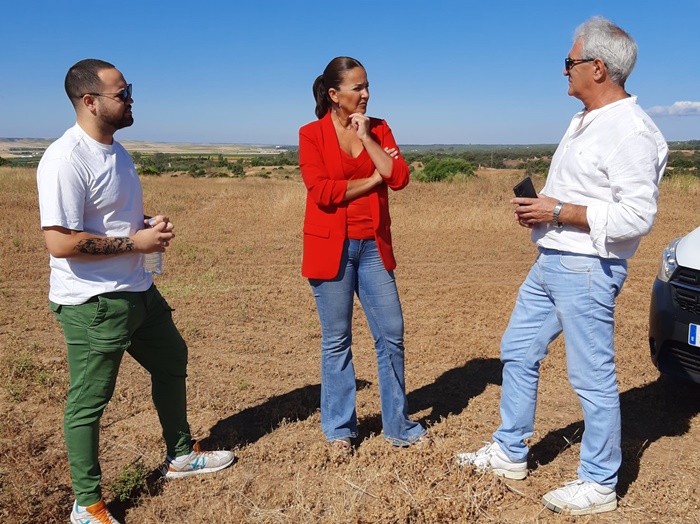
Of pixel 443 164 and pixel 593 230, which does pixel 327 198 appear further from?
pixel 443 164

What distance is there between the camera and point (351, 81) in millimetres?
3188

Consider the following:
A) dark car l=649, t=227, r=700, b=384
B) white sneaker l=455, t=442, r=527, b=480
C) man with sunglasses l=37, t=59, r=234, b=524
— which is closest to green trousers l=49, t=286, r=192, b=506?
man with sunglasses l=37, t=59, r=234, b=524

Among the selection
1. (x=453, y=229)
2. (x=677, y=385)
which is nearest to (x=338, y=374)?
(x=677, y=385)

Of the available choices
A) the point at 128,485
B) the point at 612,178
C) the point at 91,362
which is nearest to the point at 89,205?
the point at 91,362

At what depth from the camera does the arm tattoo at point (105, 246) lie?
103 inches

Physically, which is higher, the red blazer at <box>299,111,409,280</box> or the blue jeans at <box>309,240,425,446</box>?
the red blazer at <box>299,111,409,280</box>

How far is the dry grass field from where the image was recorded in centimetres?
292

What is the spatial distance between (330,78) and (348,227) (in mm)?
756

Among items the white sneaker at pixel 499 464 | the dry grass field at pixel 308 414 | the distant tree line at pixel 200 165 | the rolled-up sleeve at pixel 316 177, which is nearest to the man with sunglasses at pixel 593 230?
the white sneaker at pixel 499 464

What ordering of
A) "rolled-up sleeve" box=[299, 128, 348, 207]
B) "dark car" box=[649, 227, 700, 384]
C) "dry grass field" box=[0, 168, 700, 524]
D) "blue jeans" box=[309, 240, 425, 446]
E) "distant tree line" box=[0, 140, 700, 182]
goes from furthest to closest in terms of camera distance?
"distant tree line" box=[0, 140, 700, 182]
"dark car" box=[649, 227, 700, 384]
"blue jeans" box=[309, 240, 425, 446]
"rolled-up sleeve" box=[299, 128, 348, 207]
"dry grass field" box=[0, 168, 700, 524]

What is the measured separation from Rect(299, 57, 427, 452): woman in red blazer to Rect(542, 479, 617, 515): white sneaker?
0.89 meters

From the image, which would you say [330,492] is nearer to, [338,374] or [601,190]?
[338,374]

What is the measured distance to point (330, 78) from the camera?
3236 millimetres

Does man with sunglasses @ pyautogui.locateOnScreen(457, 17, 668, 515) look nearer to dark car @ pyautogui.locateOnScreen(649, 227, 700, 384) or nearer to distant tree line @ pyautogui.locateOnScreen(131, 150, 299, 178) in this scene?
dark car @ pyautogui.locateOnScreen(649, 227, 700, 384)
